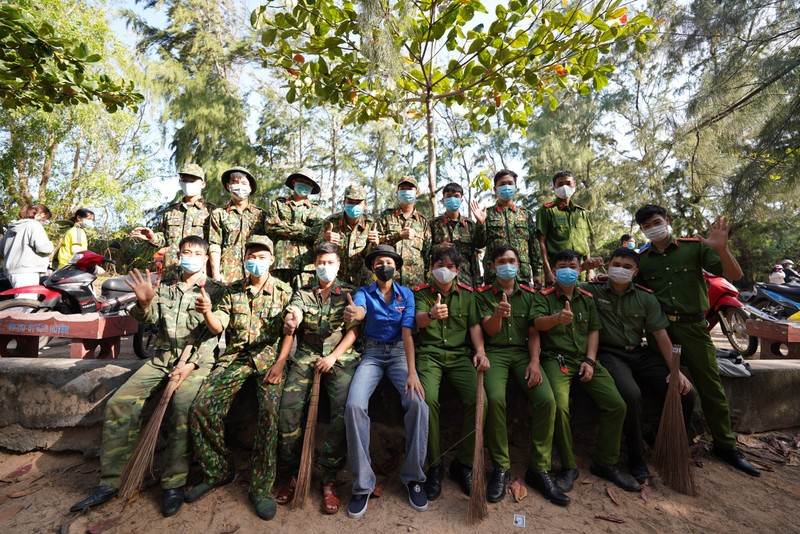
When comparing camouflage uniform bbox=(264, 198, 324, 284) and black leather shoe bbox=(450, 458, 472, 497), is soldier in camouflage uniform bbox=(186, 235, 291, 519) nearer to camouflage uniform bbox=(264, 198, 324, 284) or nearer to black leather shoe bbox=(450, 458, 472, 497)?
camouflage uniform bbox=(264, 198, 324, 284)

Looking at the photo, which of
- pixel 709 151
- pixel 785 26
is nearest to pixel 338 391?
pixel 785 26

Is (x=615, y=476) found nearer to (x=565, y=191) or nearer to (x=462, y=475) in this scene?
(x=462, y=475)

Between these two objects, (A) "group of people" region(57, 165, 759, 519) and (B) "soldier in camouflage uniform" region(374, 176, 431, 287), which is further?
(B) "soldier in camouflage uniform" region(374, 176, 431, 287)

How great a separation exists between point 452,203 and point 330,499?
298cm

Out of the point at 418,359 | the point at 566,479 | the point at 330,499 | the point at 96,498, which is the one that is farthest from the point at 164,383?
the point at 566,479

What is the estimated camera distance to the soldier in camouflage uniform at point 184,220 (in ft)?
13.4

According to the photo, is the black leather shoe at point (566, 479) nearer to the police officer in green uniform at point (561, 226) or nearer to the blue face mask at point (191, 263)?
the police officer in green uniform at point (561, 226)

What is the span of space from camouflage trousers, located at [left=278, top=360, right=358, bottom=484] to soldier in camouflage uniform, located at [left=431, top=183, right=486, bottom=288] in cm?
204

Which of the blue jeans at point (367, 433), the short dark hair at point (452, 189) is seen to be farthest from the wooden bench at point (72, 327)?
the short dark hair at point (452, 189)

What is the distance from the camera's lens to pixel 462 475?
2.82 meters

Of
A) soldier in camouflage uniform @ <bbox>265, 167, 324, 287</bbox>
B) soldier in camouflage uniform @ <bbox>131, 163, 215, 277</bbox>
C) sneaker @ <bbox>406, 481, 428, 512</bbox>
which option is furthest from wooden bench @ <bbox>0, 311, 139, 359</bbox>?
sneaker @ <bbox>406, 481, 428, 512</bbox>

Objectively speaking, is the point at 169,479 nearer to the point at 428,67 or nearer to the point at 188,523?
the point at 188,523

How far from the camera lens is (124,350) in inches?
233

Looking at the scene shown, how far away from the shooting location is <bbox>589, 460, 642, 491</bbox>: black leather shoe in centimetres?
281
